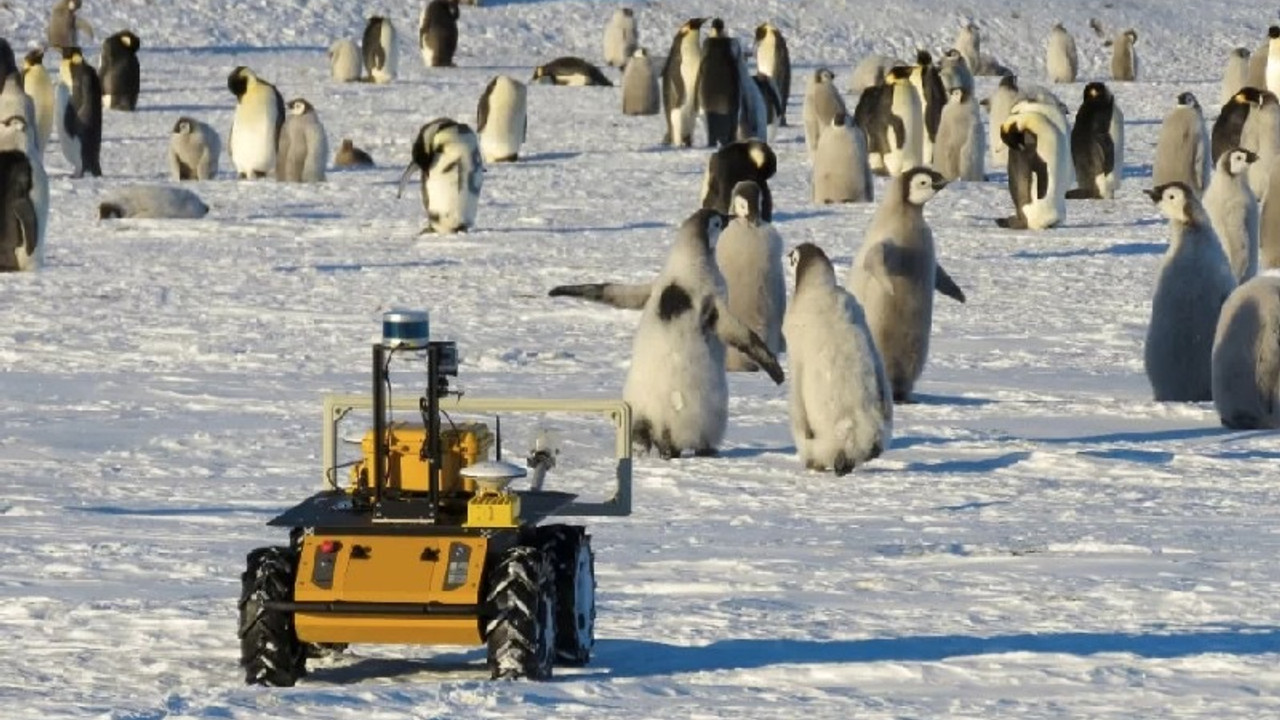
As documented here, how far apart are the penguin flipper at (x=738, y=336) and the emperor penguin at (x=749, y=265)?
2467 millimetres

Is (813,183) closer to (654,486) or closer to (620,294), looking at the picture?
(620,294)

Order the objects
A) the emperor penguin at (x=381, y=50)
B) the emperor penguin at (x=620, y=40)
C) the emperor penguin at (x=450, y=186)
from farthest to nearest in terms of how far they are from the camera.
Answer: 1. the emperor penguin at (x=620, y=40)
2. the emperor penguin at (x=381, y=50)
3. the emperor penguin at (x=450, y=186)

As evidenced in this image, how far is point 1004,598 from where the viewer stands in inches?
276

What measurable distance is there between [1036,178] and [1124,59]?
19803 millimetres

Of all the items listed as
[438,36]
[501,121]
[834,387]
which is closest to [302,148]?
[501,121]

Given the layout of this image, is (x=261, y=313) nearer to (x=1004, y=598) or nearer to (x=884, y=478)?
(x=884, y=478)

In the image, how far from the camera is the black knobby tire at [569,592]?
6.04m

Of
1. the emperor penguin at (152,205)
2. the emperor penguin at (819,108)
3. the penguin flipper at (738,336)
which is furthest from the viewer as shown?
the emperor penguin at (819,108)

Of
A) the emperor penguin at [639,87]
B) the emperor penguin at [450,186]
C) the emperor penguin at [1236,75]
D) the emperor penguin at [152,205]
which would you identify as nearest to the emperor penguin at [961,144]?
the emperor penguin at [450,186]

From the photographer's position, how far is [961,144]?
2427 centimetres

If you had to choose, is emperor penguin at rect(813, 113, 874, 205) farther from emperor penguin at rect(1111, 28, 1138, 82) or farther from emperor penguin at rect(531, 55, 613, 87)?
emperor penguin at rect(1111, 28, 1138, 82)

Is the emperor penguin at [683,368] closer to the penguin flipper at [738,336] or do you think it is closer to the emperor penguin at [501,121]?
the penguin flipper at [738,336]

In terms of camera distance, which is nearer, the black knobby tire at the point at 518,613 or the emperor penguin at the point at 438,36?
the black knobby tire at the point at 518,613

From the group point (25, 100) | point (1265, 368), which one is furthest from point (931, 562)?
point (25, 100)
